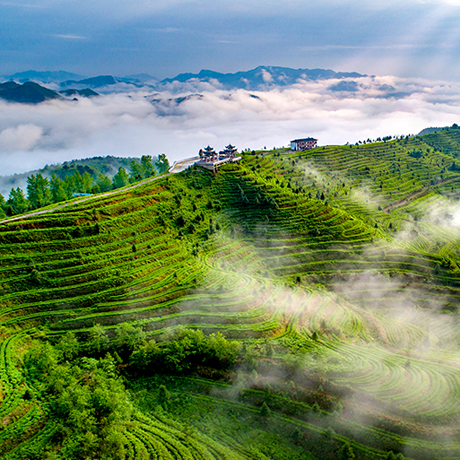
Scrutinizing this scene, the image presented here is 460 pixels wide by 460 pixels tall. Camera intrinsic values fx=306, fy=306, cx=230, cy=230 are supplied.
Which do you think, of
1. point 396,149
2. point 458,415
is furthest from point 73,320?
point 396,149

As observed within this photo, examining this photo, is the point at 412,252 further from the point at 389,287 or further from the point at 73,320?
the point at 73,320

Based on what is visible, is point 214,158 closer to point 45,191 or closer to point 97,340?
point 45,191

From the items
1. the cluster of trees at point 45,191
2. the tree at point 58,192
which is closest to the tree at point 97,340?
the cluster of trees at point 45,191

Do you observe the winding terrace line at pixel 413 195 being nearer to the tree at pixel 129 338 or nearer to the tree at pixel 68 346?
the tree at pixel 129 338

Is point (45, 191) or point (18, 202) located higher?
point (45, 191)

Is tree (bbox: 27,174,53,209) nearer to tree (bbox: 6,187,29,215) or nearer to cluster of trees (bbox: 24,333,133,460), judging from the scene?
tree (bbox: 6,187,29,215)

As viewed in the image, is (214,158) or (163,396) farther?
(214,158)

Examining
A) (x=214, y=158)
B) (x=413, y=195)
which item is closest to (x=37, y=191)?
(x=214, y=158)
